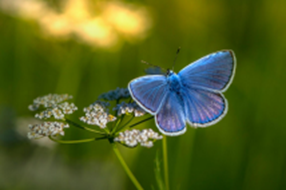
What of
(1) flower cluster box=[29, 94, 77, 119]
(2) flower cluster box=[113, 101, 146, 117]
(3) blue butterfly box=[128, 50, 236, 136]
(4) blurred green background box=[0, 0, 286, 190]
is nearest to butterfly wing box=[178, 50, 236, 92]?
(3) blue butterfly box=[128, 50, 236, 136]

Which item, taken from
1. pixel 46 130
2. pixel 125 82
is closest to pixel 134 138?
pixel 46 130

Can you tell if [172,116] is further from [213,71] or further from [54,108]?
[54,108]

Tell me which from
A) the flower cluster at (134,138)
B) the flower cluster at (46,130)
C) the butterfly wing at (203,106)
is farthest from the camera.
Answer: the butterfly wing at (203,106)

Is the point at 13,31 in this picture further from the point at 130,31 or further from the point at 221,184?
the point at 221,184

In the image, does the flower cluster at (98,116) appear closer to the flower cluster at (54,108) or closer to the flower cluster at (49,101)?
the flower cluster at (54,108)

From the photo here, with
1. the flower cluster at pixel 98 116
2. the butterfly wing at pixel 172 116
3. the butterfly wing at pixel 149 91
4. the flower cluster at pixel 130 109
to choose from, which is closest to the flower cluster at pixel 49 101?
the flower cluster at pixel 98 116

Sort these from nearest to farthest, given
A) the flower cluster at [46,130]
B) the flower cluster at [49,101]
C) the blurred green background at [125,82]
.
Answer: the flower cluster at [46,130] < the flower cluster at [49,101] < the blurred green background at [125,82]
